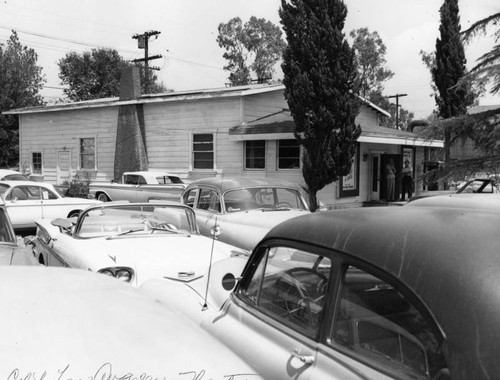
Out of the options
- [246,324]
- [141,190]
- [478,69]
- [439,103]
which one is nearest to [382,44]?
[439,103]

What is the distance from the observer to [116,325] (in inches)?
84.4

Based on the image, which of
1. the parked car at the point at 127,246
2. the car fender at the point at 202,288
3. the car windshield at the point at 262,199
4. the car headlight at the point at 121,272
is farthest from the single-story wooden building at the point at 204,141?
the car fender at the point at 202,288

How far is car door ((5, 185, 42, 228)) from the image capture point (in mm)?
11625

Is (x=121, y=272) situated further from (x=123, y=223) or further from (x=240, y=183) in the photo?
(x=240, y=183)

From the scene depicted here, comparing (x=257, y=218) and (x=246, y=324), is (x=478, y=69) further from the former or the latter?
(x=246, y=324)

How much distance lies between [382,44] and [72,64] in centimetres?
3042

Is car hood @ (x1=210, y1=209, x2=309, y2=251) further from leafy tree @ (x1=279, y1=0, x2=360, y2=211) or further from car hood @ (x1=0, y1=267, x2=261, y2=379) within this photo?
leafy tree @ (x1=279, y1=0, x2=360, y2=211)

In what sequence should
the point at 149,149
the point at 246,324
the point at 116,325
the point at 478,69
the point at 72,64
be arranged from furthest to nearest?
the point at 72,64 → the point at 149,149 → the point at 478,69 → the point at 246,324 → the point at 116,325

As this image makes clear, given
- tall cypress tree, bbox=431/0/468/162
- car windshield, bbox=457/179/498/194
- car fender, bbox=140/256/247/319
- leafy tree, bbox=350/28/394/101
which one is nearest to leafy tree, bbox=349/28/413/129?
leafy tree, bbox=350/28/394/101

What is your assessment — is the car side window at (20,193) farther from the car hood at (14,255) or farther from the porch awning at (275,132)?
the porch awning at (275,132)

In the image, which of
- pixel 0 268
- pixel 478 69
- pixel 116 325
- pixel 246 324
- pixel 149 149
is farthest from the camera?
pixel 149 149

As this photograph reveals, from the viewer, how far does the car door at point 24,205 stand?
11625 mm

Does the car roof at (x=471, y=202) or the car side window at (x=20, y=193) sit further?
the car side window at (x=20, y=193)

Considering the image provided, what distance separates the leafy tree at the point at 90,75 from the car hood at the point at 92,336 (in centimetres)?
5059
